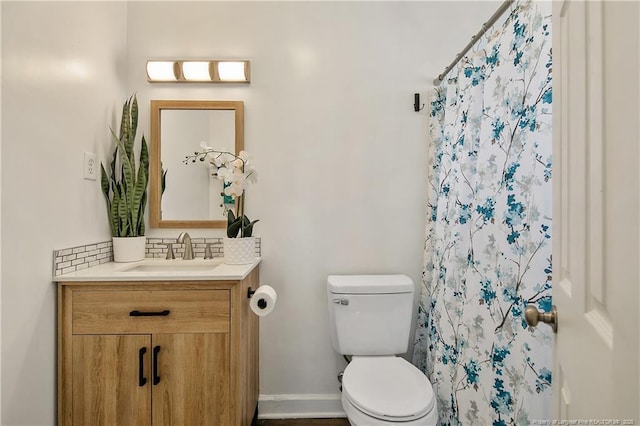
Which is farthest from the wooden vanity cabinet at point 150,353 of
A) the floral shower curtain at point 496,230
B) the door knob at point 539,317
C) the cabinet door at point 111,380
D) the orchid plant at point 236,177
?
the door knob at point 539,317

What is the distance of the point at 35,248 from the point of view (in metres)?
1.24

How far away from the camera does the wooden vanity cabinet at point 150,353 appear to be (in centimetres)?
135

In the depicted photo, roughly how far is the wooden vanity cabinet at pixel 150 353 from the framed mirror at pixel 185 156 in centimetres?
59

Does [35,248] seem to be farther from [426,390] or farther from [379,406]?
[426,390]

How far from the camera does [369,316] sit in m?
1.72

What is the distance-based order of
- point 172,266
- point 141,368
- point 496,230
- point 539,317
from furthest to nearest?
1. point 172,266
2. point 141,368
3. point 496,230
4. point 539,317

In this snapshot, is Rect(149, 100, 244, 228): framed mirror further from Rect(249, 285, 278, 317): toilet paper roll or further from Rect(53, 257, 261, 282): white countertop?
Rect(249, 285, 278, 317): toilet paper roll

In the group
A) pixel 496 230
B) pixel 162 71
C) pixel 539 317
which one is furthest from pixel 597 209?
pixel 162 71

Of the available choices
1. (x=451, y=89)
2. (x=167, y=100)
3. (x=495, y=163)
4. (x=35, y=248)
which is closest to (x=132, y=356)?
(x=35, y=248)

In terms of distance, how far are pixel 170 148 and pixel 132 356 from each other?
3.56 ft

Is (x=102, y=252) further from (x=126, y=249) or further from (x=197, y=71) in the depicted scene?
(x=197, y=71)

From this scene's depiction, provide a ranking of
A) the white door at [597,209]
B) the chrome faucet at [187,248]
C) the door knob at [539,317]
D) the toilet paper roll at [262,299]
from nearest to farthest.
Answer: the white door at [597,209], the door knob at [539,317], the toilet paper roll at [262,299], the chrome faucet at [187,248]

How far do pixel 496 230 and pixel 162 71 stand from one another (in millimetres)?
1833

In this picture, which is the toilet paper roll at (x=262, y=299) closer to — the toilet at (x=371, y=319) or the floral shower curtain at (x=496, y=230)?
the toilet at (x=371, y=319)
